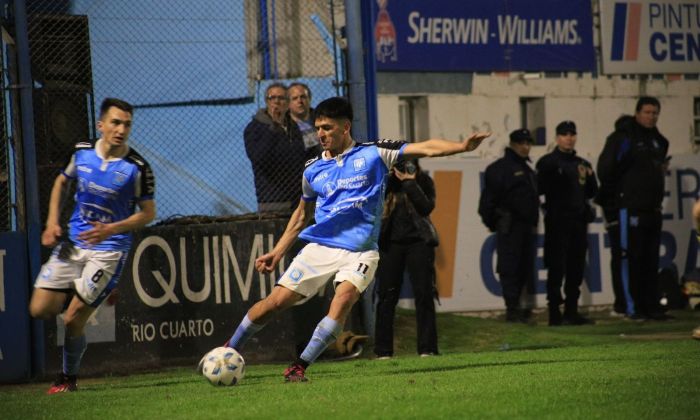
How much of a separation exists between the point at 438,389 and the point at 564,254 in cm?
811

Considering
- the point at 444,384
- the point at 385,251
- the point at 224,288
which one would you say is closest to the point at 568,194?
the point at 385,251

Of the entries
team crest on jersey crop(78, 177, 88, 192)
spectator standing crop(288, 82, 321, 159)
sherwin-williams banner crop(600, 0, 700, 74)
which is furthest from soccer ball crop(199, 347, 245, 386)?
sherwin-williams banner crop(600, 0, 700, 74)

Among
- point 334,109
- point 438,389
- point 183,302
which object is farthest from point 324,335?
point 183,302

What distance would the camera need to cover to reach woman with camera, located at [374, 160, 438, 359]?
42.0ft

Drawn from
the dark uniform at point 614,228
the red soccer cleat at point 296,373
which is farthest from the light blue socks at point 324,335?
the dark uniform at point 614,228

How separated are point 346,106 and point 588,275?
963 cm

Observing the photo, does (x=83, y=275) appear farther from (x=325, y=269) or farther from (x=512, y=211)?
(x=512, y=211)

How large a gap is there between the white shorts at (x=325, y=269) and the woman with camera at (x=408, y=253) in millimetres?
3014

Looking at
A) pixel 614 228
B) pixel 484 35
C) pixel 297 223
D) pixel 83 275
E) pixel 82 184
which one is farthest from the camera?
pixel 484 35

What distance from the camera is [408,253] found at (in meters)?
13.0

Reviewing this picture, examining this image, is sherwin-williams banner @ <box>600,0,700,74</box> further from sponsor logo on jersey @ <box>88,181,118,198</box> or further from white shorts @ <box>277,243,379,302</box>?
sponsor logo on jersey @ <box>88,181,118,198</box>

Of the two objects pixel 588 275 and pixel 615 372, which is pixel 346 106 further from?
pixel 588 275

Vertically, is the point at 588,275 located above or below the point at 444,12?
below

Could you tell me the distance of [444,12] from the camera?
1780 centimetres
